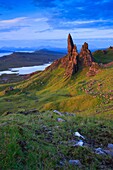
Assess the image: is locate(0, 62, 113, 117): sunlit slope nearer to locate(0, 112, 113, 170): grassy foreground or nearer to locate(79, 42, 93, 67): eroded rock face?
locate(79, 42, 93, 67): eroded rock face

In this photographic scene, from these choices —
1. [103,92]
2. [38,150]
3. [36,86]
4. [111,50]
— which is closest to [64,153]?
[38,150]

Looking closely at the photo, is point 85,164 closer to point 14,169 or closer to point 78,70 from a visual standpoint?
point 14,169

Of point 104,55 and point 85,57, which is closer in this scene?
point 85,57

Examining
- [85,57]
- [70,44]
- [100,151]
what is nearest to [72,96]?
[85,57]

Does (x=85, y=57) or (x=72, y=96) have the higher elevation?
(x=85, y=57)

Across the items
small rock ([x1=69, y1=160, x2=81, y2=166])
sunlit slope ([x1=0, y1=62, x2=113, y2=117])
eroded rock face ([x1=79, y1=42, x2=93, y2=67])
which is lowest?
sunlit slope ([x1=0, y1=62, x2=113, y2=117])

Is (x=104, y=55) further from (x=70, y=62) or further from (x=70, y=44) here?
(x=70, y=62)

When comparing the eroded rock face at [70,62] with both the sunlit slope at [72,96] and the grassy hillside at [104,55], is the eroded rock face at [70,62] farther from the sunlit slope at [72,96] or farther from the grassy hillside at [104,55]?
the grassy hillside at [104,55]

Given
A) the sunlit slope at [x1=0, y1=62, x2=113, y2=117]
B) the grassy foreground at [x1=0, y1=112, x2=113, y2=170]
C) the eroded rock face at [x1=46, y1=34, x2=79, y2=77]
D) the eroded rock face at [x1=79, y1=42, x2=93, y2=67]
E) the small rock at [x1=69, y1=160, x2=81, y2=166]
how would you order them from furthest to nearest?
1. the eroded rock face at [x1=46, y1=34, x2=79, y2=77]
2. the eroded rock face at [x1=79, y1=42, x2=93, y2=67]
3. the sunlit slope at [x1=0, y1=62, x2=113, y2=117]
4. the small rock at [x1=69, y1=160, x2=81, y2=166]
5. the grassy foreground at [x1=0, y1=112, x2=113, y2=170]

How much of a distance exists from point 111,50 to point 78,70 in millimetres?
44561

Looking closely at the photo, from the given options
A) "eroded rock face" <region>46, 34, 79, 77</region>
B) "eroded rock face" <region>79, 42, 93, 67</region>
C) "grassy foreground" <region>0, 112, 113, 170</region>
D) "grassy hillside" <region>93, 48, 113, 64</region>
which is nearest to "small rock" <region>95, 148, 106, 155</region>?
"grassy foreground" <region>0, 112, 113, 170</region>

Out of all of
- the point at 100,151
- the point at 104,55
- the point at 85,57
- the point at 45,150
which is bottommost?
the point at 100,151

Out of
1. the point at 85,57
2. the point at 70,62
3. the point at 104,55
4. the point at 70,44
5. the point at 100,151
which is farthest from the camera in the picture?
the point at 104,55

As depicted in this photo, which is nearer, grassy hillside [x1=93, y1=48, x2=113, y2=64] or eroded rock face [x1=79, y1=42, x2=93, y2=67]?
eroded rock face [x1=79, y1=42, x2=93, y2=67]
